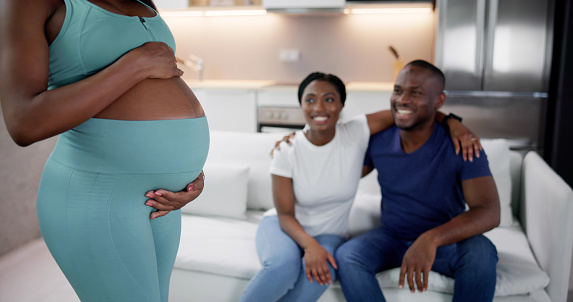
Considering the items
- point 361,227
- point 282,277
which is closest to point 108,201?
point 282,277

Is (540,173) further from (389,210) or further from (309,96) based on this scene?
(309,96)

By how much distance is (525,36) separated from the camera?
3.14 metres

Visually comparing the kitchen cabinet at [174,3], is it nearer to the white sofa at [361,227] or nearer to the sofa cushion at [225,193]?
the white sofa at [361,227]

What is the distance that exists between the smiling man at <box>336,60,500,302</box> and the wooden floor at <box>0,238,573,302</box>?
0.92 meters

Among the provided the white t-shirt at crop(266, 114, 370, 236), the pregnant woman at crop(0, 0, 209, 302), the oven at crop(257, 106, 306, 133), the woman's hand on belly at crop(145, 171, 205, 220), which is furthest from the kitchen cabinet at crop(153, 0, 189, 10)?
the woman's hand on belly at crop(145, 171, 205, 220)

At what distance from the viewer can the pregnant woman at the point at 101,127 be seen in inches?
31.9

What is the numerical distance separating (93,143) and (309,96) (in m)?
1.09

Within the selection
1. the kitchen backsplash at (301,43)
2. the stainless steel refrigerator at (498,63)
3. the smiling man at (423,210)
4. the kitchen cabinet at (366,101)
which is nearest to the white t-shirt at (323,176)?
the smiling man at (423,210)

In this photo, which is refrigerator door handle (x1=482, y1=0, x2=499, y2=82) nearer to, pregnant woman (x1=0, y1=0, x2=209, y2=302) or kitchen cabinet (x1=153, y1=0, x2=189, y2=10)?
kitchen cabinet (x1=153, y1=0, x2=189, y2=10)

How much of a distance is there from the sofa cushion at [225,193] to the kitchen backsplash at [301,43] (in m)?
2.08

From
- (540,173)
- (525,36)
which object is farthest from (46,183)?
(525,36)

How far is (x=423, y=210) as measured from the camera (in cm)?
180

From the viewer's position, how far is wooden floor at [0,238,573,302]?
2.25m

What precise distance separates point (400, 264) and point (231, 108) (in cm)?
221
